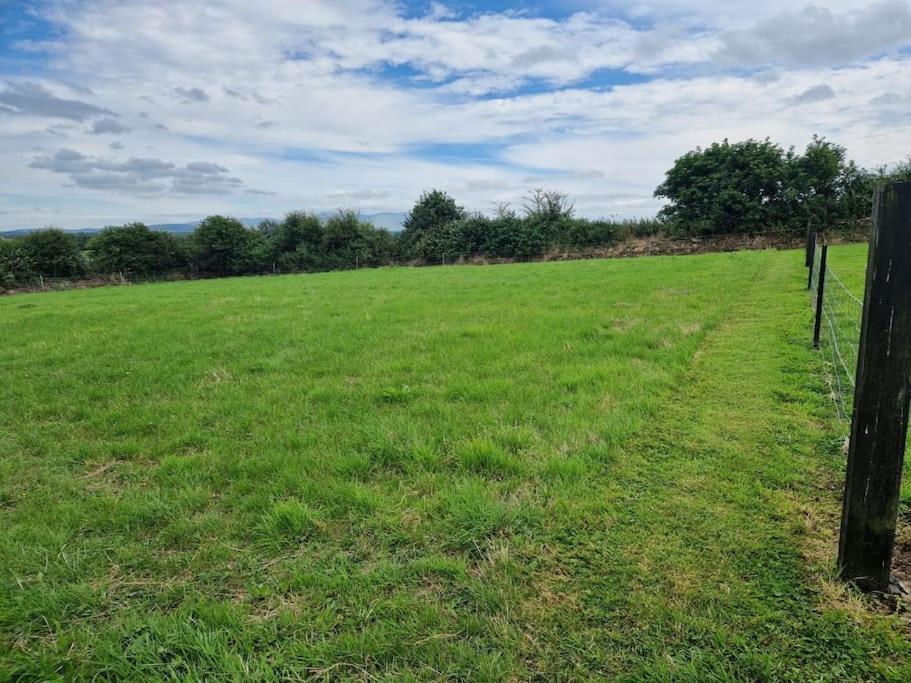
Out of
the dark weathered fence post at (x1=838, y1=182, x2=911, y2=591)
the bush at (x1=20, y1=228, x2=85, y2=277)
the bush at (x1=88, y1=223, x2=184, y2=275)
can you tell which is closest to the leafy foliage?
the dark weathered fence post at (x1=838, y1=182, x2=911, y2=591)

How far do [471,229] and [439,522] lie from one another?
129 feet

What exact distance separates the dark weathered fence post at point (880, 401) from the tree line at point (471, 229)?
29.3 meters

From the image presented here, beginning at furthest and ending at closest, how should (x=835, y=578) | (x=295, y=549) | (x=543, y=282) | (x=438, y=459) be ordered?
(x=543, y=282), (x=438, y=459), (x=295, y=549), (x=835, y=578)

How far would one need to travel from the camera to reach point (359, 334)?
29.9 ft

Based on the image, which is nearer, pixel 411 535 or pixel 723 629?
pixel 723 629

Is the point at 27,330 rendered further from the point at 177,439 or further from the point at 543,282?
the point at 543,282

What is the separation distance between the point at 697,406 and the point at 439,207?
4478 cm

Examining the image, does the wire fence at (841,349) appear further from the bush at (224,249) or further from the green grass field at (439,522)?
the bush at (224,249)

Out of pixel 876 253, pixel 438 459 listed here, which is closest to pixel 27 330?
pixel 438 459

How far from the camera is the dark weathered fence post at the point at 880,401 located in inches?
83.0

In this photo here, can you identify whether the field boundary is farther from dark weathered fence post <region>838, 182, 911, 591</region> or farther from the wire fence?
dark weathered fence post <region>838, 182, 911, 591</region>

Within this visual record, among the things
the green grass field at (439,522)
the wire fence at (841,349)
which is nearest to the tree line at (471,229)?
the wire fence at (841,349)

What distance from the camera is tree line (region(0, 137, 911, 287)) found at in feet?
103

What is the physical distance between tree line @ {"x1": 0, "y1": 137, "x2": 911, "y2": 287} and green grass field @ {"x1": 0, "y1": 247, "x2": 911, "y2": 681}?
27.9 meters
